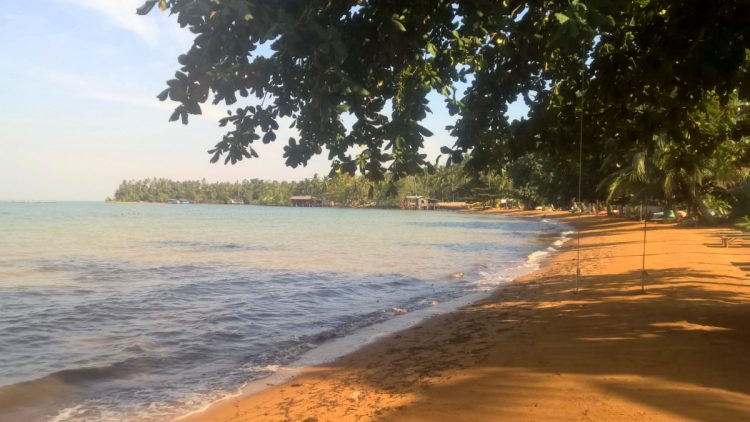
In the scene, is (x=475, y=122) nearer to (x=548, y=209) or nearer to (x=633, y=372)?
(x=633, y=372)

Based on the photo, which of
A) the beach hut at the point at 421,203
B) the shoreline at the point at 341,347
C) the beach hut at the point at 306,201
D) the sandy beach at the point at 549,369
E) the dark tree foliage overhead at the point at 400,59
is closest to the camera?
the dark tree foliage overhead at the point at 400,59

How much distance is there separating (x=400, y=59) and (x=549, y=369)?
3385 millimetres

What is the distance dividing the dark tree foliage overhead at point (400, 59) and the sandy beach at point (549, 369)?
7.15ft

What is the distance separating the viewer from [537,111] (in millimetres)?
Answer: 7543

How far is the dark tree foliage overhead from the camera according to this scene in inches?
139

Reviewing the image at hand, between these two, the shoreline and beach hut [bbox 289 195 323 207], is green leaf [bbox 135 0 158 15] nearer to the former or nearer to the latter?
the shoreline

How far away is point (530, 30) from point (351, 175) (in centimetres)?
244

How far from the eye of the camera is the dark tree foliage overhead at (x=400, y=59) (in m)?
3.54

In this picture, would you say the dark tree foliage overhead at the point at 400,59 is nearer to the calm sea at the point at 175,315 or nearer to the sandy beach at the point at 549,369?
the sandy beach at the point at 549,369

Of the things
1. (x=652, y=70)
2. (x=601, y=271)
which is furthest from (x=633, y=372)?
(x=601, y=271)

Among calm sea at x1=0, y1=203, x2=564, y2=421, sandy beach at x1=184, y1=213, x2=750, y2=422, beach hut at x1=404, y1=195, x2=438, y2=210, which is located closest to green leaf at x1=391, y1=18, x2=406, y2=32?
sandy beach at x1=184, y1=213, x2=750, y2=422

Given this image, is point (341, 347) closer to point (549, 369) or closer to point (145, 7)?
point (549, 369)

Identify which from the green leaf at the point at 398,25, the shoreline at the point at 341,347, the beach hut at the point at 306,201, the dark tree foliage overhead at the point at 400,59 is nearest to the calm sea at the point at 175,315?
the shoreline at the point at 341,347

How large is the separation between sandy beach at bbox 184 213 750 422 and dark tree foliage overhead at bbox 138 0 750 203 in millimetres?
2179
